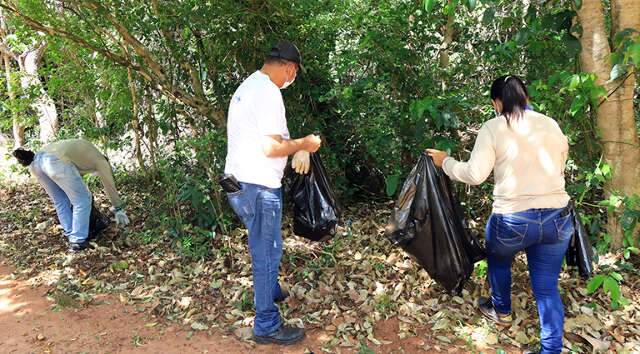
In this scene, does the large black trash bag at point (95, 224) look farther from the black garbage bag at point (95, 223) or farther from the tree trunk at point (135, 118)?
the tree trunk at point (135, 118)

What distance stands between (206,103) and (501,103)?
302 cm

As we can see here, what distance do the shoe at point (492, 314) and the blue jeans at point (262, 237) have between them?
1.42 metres

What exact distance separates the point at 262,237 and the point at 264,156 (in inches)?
19.9

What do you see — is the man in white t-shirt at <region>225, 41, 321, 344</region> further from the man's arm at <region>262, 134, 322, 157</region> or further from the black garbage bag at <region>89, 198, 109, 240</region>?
the black garbage bag at <region>89, 198, 109, 240</region>

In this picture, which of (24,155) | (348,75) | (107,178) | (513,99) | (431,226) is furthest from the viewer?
(107,178)

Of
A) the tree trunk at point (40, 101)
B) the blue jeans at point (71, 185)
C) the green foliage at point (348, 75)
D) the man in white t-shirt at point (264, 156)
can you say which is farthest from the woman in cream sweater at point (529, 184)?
the tree trunk at point (40, 101)

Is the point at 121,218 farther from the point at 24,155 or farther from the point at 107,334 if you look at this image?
the point at 107,334

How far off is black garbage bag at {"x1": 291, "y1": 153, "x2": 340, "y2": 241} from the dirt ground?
0.76 m

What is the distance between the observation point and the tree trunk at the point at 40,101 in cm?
668

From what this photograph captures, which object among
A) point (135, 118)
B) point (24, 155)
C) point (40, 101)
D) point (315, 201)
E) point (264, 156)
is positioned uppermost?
point (40, 101)

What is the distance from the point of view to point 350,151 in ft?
16.8

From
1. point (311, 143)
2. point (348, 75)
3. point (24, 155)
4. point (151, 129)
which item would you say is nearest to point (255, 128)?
point (311, 143)

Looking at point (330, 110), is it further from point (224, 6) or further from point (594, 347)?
point (594, 347)

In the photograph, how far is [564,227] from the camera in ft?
8.98
